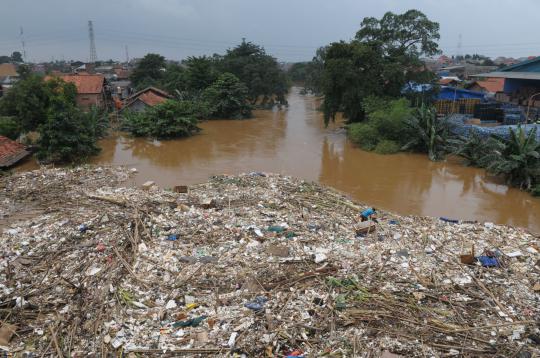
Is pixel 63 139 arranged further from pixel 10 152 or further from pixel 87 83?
pixel 87 83

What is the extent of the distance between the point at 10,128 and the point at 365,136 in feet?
47.6

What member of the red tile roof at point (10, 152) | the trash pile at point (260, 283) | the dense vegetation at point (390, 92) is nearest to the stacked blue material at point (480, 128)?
the dense vegetation at point (390, 92)

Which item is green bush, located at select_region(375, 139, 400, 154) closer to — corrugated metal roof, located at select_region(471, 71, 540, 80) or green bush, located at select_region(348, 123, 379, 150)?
green bush, located at select_region(348, 123, 379, 150)

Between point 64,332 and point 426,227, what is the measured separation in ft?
21.0

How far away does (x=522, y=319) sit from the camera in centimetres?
486

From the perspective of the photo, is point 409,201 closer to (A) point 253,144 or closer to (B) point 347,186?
(B) point 347,186

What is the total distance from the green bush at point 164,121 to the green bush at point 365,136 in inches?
311

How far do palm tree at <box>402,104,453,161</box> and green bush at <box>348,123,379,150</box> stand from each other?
1503mm

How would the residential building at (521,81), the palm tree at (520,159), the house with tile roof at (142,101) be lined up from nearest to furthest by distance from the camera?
the palm tree at (520,159), the residential building at (521,81), the house with tile roof at (142,101)

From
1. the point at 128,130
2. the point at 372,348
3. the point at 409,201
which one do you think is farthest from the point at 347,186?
the point at 128,130

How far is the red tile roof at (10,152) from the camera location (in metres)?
13.1

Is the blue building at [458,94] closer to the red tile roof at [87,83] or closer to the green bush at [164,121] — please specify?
the green bush at [164,121]

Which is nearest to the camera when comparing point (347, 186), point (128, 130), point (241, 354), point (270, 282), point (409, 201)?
point (241, 354)

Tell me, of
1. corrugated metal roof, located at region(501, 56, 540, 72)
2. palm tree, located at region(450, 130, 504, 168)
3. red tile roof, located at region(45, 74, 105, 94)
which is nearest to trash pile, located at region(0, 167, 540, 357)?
palm tree, located at region(450, 130, 504, 168)
